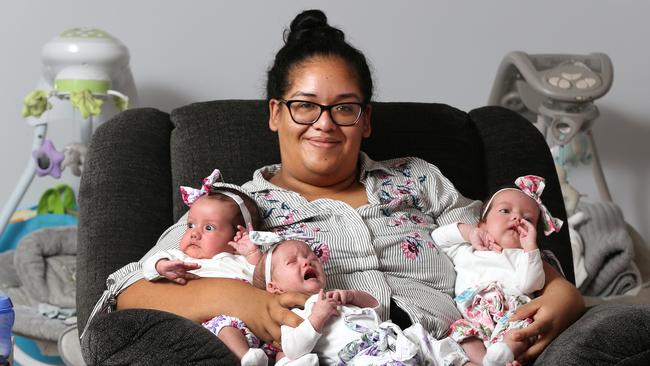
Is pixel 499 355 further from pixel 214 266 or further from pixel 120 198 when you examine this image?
pixel 120 198

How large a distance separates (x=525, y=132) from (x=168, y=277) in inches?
43.4

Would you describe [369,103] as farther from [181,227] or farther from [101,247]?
[101,247]

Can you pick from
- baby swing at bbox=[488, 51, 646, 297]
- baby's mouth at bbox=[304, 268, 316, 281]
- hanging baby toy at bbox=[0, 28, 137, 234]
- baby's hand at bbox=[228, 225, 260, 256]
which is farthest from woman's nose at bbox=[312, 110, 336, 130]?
baby swing at bbox=[488, 51, 646, 297]

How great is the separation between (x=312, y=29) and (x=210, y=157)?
0.40 metres

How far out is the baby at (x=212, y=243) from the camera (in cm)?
210

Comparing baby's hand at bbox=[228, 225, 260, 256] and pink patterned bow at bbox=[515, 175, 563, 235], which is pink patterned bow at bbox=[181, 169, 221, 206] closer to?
baby's hand at bbox=[228, 225, 260, 256]

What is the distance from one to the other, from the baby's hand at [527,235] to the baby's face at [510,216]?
0.01 meters

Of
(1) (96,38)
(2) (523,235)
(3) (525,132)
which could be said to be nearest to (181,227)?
(2) (523,235)

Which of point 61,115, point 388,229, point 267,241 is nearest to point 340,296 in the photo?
point 267,241

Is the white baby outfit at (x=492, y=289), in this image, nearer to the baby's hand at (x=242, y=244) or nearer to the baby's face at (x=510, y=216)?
the baby's face at (x=510, y=216)

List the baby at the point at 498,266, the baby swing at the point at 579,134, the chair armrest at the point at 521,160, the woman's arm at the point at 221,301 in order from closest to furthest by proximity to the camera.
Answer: the woman's arm at the point at 221,301
the baby at the point at 498,266
the chair armrest at the point at 521,160
the baby swing at the point at 579,134

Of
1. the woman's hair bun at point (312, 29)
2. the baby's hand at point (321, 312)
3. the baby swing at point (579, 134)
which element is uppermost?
the woman's hair bun at point (312, 29)

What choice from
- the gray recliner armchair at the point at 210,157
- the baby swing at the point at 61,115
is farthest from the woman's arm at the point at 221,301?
the baby swing at the point at 61,115

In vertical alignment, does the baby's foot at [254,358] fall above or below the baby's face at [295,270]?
below
